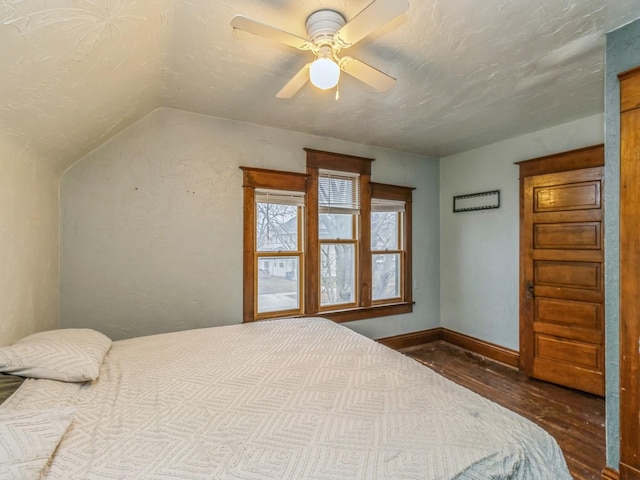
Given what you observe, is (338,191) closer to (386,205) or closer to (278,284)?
(386,205)

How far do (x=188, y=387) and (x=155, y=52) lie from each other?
191cm

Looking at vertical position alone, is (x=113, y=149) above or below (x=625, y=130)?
above

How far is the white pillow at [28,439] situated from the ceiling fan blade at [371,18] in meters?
1.91

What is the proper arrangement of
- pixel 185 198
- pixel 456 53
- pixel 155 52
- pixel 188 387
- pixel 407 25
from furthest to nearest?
pixel 185 198 → pixel 456 53 → pixel 155 52 → pixel 407 25 → pixel 188 387

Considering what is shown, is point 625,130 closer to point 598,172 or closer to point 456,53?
point 456,53

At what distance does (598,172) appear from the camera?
2.78 metres

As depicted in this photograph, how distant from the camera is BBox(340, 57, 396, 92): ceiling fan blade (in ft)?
5.26

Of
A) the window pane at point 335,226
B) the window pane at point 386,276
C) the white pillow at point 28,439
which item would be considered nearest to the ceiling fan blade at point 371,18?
the white pillow at point 28,439

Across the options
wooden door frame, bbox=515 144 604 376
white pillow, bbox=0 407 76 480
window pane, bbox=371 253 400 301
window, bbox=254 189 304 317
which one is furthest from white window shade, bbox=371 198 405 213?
white pillow, bbox=0 407 76 480

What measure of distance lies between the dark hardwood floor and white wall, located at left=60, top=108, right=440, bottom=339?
255 cm

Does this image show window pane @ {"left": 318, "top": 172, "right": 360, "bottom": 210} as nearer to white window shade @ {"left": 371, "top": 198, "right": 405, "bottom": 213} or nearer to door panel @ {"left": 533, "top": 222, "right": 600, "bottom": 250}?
white window shade @ {"left": 371, "top": 198, "right": 405, "bottom": 213}

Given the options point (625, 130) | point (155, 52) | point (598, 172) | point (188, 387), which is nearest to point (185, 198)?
point (155, 52)

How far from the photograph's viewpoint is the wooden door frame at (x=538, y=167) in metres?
2.82

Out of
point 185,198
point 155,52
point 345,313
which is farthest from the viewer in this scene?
point 345,313
